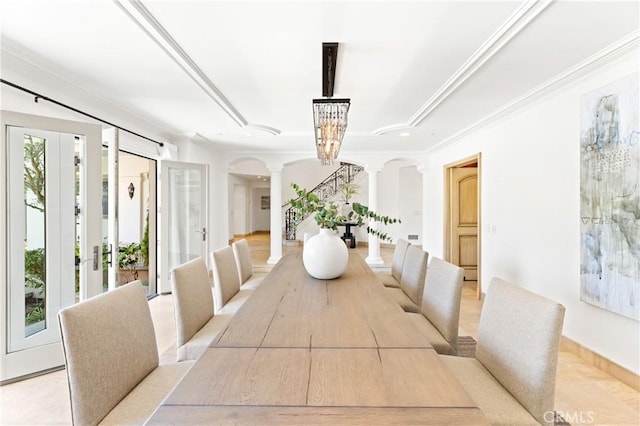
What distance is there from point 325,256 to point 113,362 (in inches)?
50.0

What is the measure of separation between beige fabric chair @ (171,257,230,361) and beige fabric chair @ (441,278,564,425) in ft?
4.08

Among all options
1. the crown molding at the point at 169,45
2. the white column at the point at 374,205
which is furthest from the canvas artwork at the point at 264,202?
the crown molding at the point at 169,45

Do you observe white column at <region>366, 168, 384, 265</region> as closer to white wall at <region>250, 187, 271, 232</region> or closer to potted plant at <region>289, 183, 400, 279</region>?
potted plant at <region>289, 183, 400, 279</region>

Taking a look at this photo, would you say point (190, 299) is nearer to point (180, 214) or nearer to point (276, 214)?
point (180, 214)

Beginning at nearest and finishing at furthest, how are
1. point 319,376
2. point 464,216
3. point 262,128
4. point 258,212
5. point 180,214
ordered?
point 319,376, point 262,128, point 180,214, point 464,216, point 258,212

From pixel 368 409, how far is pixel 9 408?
2.55 metres

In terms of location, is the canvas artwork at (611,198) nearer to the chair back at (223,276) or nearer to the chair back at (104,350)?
the chair back at (223,276)

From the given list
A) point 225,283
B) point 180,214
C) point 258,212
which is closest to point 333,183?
point 258,212

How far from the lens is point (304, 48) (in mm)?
2314

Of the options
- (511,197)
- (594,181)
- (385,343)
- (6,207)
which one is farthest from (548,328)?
(6,207)

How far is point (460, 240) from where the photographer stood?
5.69 metres

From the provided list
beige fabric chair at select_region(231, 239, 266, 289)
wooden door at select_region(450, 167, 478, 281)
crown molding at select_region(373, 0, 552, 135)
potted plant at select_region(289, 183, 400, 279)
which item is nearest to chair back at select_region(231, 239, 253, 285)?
beige fabric chair at select_region(231, 239, 266, 289)

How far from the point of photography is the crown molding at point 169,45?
6.03 ft

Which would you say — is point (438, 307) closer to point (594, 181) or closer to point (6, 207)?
point (594, 181)
